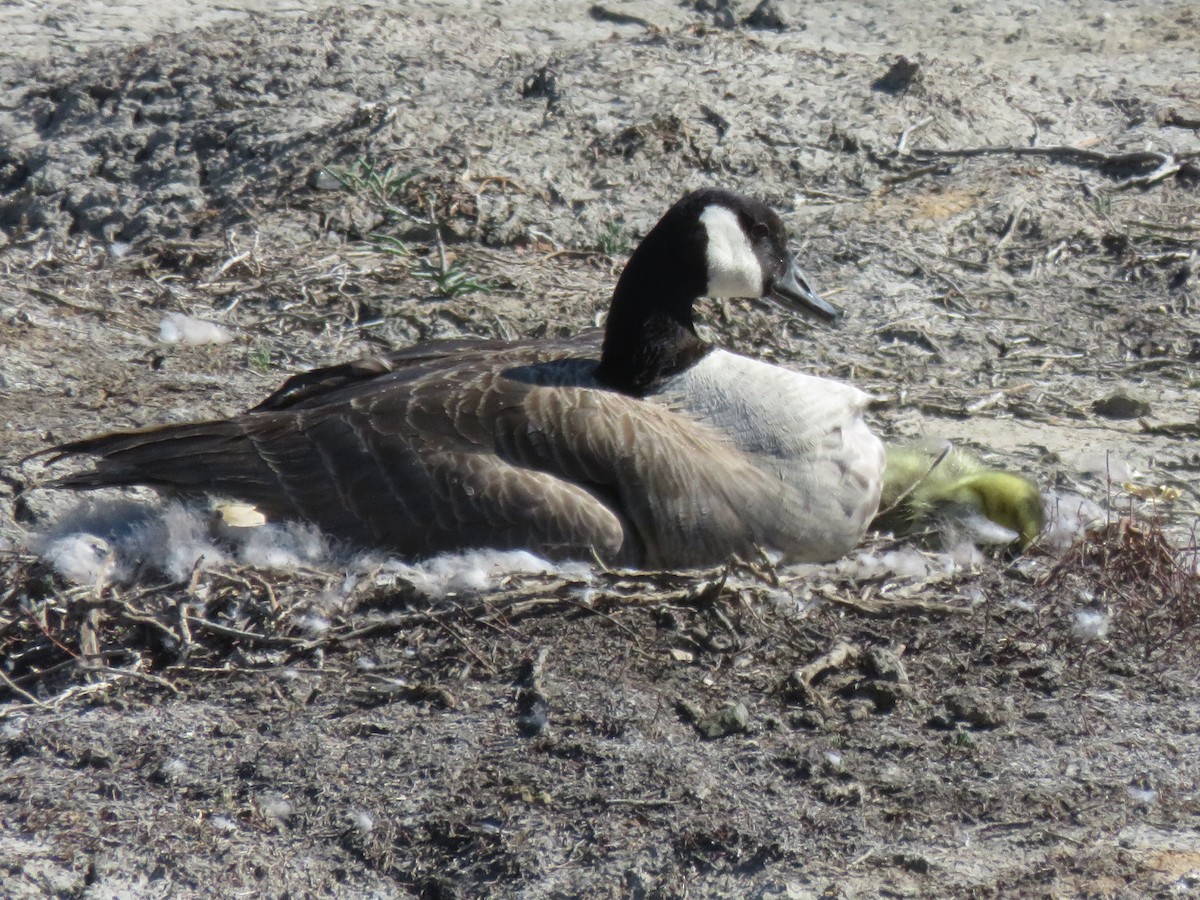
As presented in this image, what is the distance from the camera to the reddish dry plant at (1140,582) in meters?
4.51

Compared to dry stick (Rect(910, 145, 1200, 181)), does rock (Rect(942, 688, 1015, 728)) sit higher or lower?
lower

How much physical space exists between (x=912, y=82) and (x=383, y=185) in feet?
10.8

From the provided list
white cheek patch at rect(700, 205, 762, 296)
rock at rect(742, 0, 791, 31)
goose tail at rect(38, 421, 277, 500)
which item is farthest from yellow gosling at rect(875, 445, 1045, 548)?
rock at rect(742, 0, 791, 31)

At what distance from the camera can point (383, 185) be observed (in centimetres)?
788

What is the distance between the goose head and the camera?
5.12 meters

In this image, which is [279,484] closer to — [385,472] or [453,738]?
[385,472]

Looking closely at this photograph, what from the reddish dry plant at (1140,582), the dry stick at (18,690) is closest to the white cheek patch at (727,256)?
the reddish dry plant at (1140,582)

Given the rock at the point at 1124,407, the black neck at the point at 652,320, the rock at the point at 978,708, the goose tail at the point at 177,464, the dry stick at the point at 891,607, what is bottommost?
the rock at the point at 1124,407

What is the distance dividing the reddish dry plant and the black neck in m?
1.39

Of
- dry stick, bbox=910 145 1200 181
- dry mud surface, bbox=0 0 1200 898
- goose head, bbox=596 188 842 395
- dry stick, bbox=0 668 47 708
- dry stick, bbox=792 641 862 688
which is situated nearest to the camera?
dry mud surface, bbox=0 0 1200 898

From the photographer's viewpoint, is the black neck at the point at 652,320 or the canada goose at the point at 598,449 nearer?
the canada goose at the point at 598,449

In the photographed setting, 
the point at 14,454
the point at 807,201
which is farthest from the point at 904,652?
the point at 807,201

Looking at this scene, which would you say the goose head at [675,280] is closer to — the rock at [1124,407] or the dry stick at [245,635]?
the dry stick at [245,635]

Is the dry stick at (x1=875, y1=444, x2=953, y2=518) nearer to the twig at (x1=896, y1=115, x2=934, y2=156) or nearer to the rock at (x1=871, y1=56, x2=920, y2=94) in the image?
the twig at (x1=896, y1=115, x2=934, y2=156)
